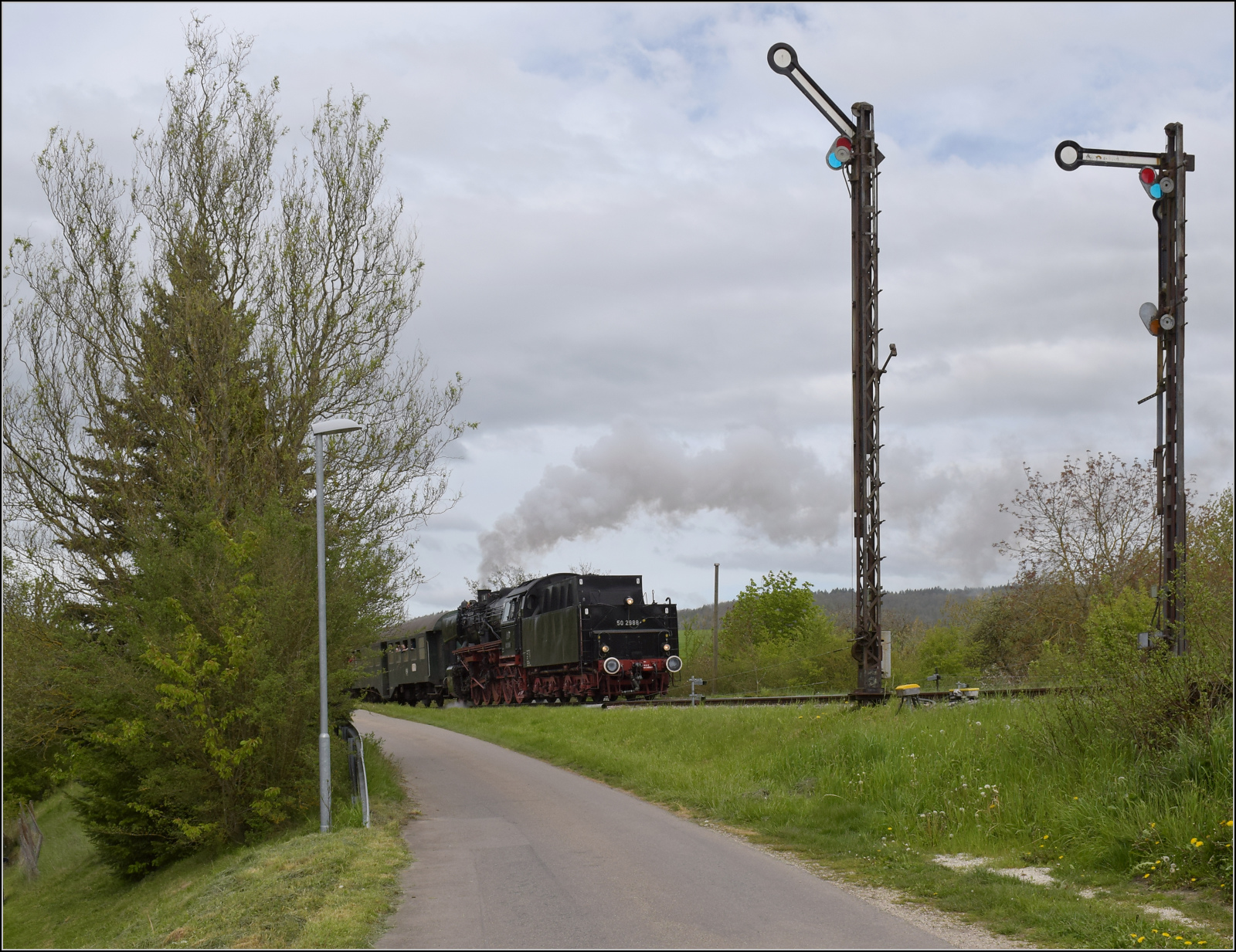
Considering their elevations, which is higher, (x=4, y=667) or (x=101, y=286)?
(x=101, y=286)

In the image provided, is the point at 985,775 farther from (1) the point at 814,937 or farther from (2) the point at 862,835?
(1) the point at 814,937

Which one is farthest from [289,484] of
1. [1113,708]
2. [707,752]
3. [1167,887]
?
[1167,887]

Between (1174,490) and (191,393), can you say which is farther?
(191,393)

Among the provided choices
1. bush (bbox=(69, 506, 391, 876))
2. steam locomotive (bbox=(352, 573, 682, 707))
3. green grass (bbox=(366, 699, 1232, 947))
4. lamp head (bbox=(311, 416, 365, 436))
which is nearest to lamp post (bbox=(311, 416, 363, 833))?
lamp head (bbox=(311, 416, 365, 436))

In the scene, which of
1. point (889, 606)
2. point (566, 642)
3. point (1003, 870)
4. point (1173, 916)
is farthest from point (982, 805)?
point (889, 606)

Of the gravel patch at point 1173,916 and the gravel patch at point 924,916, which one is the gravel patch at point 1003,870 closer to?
the gravel patch at point 924,916

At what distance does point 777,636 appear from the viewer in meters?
55.6

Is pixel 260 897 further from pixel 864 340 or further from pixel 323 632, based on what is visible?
pixel 864 340

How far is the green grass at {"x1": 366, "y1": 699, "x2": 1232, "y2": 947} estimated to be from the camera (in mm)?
9273

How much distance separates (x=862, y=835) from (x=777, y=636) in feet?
141

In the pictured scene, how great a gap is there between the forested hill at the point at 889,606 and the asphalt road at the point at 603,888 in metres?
6.18

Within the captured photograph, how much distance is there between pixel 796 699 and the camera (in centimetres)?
2552

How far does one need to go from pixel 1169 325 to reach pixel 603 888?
10.4 meters

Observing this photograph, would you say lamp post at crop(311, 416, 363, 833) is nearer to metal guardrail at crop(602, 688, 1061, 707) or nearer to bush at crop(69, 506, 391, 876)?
bush at crop(69, 506, 391, 876)
